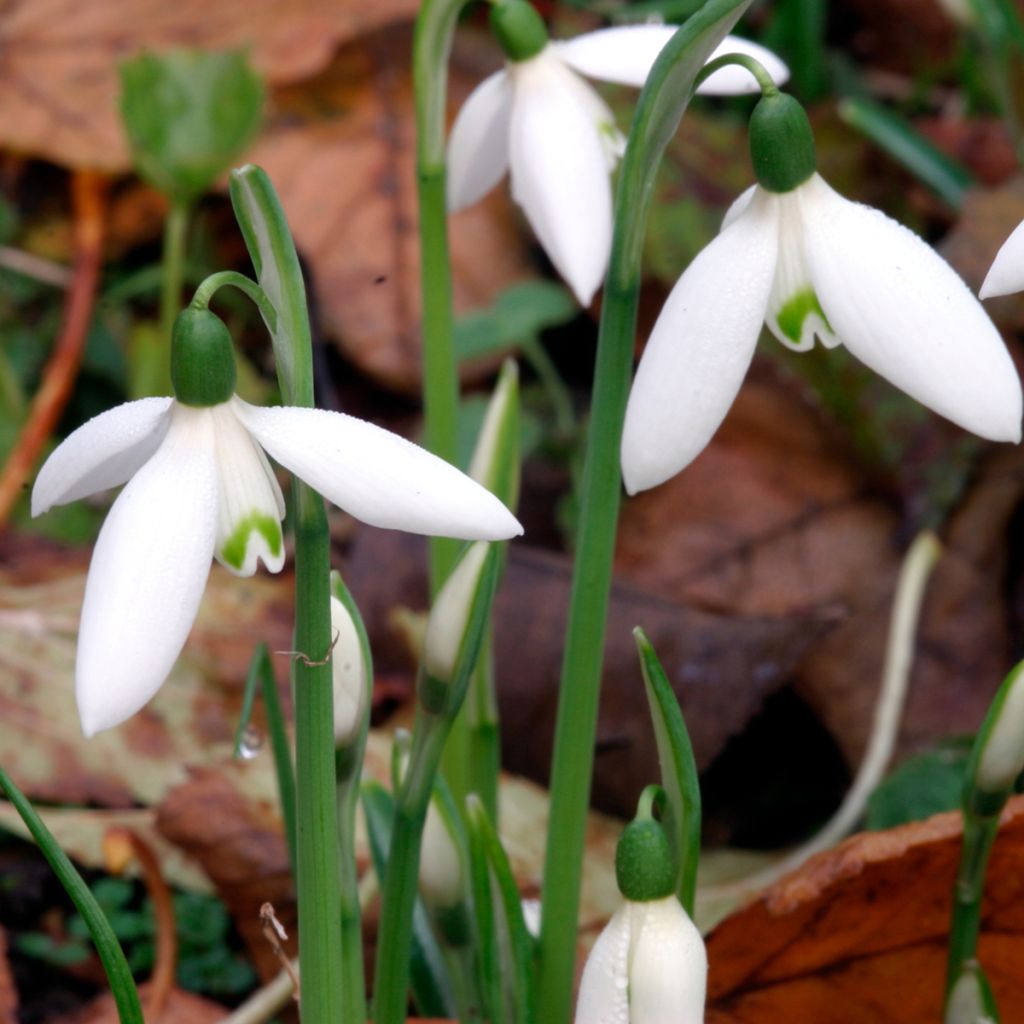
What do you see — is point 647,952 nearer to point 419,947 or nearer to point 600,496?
point 600,496

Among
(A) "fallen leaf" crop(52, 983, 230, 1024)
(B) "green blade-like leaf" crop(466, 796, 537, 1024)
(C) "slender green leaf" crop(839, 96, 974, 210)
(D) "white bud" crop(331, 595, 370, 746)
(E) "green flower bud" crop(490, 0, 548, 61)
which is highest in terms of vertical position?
(C) "slender green leaf" crop(839, 96, 974, 210)

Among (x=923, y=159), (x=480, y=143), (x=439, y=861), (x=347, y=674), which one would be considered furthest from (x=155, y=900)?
(x=923, y=159)

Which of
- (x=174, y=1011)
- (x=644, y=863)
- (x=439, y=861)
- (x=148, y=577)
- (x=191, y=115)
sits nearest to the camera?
(x=148, y=577)

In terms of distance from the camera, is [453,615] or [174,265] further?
[174,265]

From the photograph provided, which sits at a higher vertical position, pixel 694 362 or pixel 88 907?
pixel 694 362

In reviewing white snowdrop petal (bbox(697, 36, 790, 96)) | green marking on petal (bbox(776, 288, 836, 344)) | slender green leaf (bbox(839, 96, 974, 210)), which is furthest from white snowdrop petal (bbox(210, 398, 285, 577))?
Result: slender green leaf (bbox(839, 96, 974, 210))

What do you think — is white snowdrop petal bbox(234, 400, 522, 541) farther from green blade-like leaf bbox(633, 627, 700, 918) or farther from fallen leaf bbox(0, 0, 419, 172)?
fallen leaf bbox(0, 0, 419, 172)

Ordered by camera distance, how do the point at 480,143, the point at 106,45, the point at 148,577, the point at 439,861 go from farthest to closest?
the point at 106,45 → the point at 480,143 → the point at 439,861 → the point at 148,577
